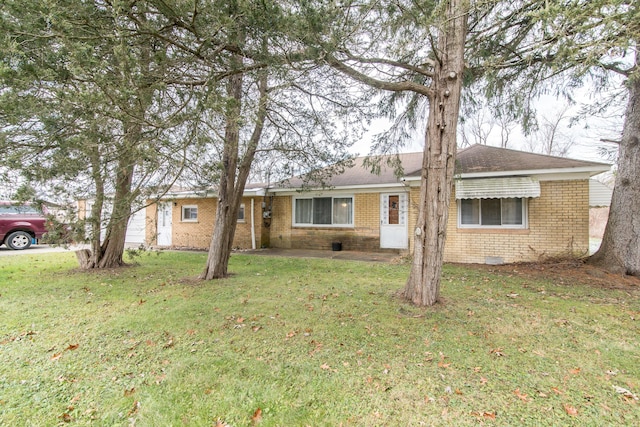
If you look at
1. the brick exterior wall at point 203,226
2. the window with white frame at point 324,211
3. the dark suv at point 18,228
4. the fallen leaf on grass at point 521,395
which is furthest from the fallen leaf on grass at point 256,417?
the dark suv at point 18,228

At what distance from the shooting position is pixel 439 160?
16.0 feet

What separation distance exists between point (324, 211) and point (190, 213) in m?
7.06

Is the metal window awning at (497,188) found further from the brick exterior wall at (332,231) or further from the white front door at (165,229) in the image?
the white front door at (165,229)

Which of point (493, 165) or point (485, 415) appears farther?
point (493, 165)

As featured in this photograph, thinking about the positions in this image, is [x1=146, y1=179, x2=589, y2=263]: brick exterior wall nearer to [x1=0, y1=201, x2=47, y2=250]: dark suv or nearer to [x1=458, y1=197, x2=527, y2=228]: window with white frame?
[x1=458, y1=197, x2=527, y2=228]: window with white frame

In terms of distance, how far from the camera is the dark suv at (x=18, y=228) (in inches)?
521

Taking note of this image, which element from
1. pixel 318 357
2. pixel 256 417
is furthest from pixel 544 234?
pixel 256 417

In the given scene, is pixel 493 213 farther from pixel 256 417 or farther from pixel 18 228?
pixel 18 228

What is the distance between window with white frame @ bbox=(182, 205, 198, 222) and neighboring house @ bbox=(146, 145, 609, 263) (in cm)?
8

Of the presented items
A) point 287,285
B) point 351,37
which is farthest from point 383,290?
point 351,37

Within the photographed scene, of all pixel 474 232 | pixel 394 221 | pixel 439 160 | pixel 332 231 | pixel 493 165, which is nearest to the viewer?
pixel 439 160

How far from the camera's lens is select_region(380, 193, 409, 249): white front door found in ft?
38.8

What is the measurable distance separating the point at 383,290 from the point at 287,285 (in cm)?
204

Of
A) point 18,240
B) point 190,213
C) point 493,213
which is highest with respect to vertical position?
point 190,213
